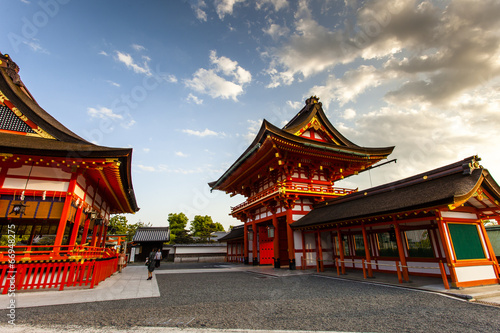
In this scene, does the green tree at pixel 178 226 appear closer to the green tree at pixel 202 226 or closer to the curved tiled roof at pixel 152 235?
the green tree at pixel 202 226

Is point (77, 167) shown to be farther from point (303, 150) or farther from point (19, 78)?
point (303, 150)

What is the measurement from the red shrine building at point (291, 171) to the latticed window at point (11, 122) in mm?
11291

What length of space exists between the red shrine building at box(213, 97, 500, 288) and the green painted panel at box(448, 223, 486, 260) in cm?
4

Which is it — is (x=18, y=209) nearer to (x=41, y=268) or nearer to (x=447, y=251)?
(x=41, y=268)

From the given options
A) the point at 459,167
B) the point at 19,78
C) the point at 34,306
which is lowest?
the point at 34,306

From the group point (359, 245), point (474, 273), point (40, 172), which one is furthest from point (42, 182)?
point (474, 273)

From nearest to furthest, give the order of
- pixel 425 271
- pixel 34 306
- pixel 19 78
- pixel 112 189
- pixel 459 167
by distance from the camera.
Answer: pixel 34 306 → pixel 459 167 → pixel 425 271 → pixel 19 78 → pixel 112 189

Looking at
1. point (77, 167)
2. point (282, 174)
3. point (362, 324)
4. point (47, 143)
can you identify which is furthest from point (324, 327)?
point (282, 174)

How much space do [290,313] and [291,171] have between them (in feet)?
38.1

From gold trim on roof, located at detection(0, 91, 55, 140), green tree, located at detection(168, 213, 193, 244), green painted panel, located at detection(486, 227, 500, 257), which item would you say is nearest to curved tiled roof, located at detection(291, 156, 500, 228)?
green painted panel, located at detection(486, 227, 500, 257)

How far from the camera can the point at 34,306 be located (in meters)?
5.72

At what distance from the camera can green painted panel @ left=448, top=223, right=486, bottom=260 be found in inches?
311

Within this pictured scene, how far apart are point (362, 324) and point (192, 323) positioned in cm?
322

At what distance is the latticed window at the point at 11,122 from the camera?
9.68 metres
